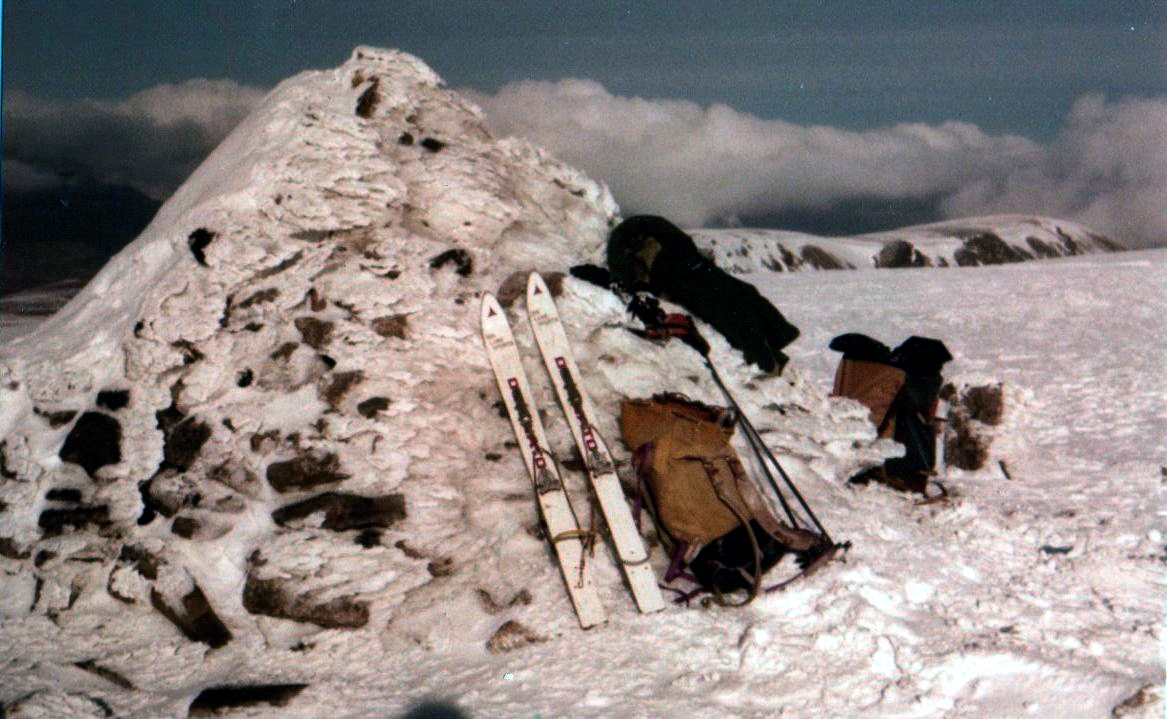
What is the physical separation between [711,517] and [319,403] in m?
2.56

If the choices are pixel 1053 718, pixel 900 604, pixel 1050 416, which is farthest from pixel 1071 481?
pixel 1053 718

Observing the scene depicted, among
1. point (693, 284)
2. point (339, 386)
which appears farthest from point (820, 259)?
point (339, 386)

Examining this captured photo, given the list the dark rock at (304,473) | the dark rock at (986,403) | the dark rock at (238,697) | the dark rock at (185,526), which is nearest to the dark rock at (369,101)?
the dark rock at (304,473)

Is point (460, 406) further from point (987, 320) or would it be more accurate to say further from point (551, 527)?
point (987, 320)

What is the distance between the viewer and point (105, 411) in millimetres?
5129

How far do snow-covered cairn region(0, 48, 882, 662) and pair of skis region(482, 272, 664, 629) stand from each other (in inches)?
5.7

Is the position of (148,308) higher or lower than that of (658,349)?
higher

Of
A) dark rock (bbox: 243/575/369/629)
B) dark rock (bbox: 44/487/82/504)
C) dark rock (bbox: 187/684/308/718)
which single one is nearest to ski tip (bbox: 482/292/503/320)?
dark rock (bbox: 243/575/369/629)

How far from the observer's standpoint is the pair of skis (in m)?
4.07

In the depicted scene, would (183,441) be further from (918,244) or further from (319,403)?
(918,244)

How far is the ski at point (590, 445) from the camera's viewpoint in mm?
4102

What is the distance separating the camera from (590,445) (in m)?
4.66

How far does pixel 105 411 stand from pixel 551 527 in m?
3.13

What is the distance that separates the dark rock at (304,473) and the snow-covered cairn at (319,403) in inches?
0.5
